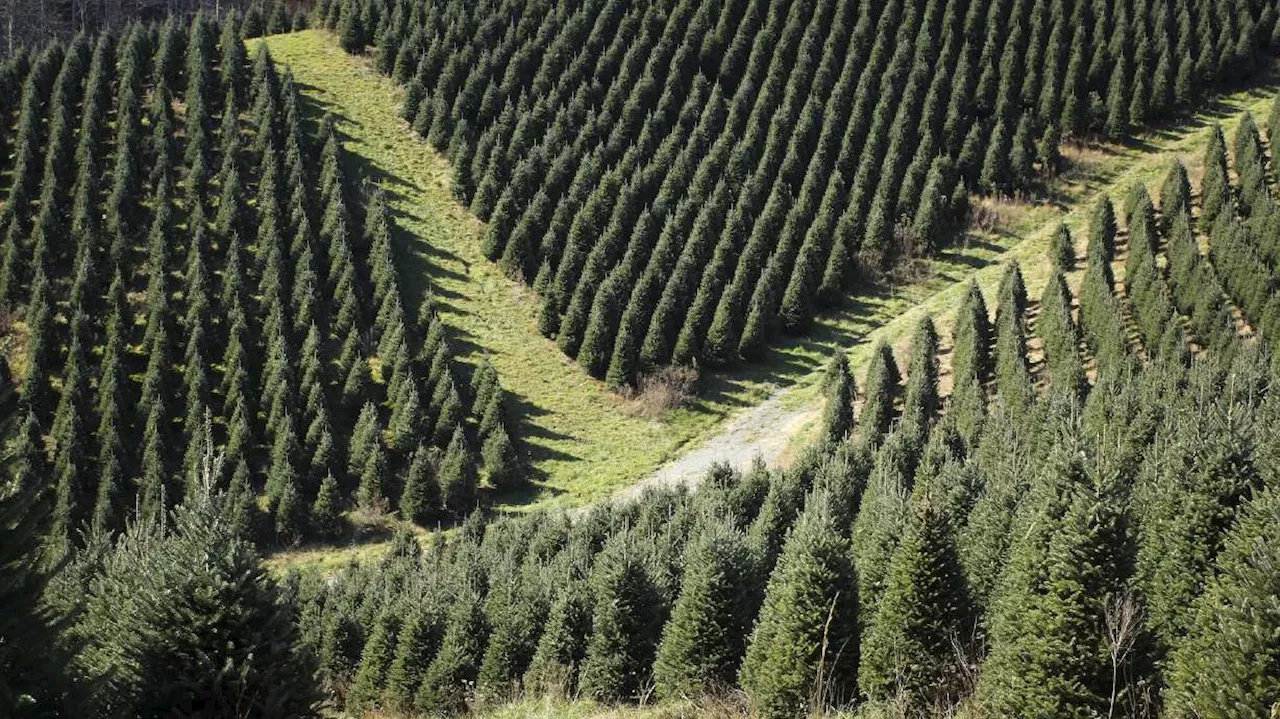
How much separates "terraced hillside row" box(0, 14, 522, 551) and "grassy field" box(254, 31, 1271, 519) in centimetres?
235

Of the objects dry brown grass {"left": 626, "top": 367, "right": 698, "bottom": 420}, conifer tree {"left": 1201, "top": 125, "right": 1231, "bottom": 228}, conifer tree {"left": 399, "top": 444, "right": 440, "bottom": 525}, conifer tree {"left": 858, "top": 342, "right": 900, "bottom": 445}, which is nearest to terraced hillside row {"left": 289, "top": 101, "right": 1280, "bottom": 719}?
conifer tree {"left": 858, "top": 342, "right": 900, "bottom": 445}

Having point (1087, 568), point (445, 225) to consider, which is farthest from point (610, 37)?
point (1087, 568)

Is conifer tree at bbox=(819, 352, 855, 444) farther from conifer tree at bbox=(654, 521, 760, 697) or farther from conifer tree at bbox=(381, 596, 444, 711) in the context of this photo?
conifer tree at bbox=(654, 521, 760, 697)

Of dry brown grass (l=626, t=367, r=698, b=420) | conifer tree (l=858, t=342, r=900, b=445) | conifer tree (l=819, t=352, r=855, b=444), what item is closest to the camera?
conifer tree (l=858, t=342, r=900, b=445)

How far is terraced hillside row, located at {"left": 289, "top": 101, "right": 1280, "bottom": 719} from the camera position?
39.3 ft

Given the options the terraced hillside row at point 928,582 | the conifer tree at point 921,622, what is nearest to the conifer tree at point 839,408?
the terraced hillside row at point 928,582

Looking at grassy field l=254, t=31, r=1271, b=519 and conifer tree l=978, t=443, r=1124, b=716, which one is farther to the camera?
grassy field l=254, t=31, r=1271, b=519

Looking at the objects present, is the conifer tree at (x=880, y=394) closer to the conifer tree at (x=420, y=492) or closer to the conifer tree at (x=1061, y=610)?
the conifer tree at (x=420, y=492)

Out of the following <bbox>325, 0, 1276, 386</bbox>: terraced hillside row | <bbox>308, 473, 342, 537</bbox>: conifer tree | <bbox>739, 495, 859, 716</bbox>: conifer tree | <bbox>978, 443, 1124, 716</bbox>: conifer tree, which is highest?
<bbox>325, 0, 1276, 386</bbox>: terraced hillside row

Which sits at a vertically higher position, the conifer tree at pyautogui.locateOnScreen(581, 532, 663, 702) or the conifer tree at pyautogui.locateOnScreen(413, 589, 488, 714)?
the conifer tree at pyautogui.locateOnScreen(581, 532, 663, 702)

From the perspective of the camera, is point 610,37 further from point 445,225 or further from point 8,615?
point 8,615

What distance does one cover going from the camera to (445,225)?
2210 inches

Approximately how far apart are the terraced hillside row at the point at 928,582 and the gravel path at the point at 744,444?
20.9ft

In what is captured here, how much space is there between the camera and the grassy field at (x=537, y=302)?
4600 cm
